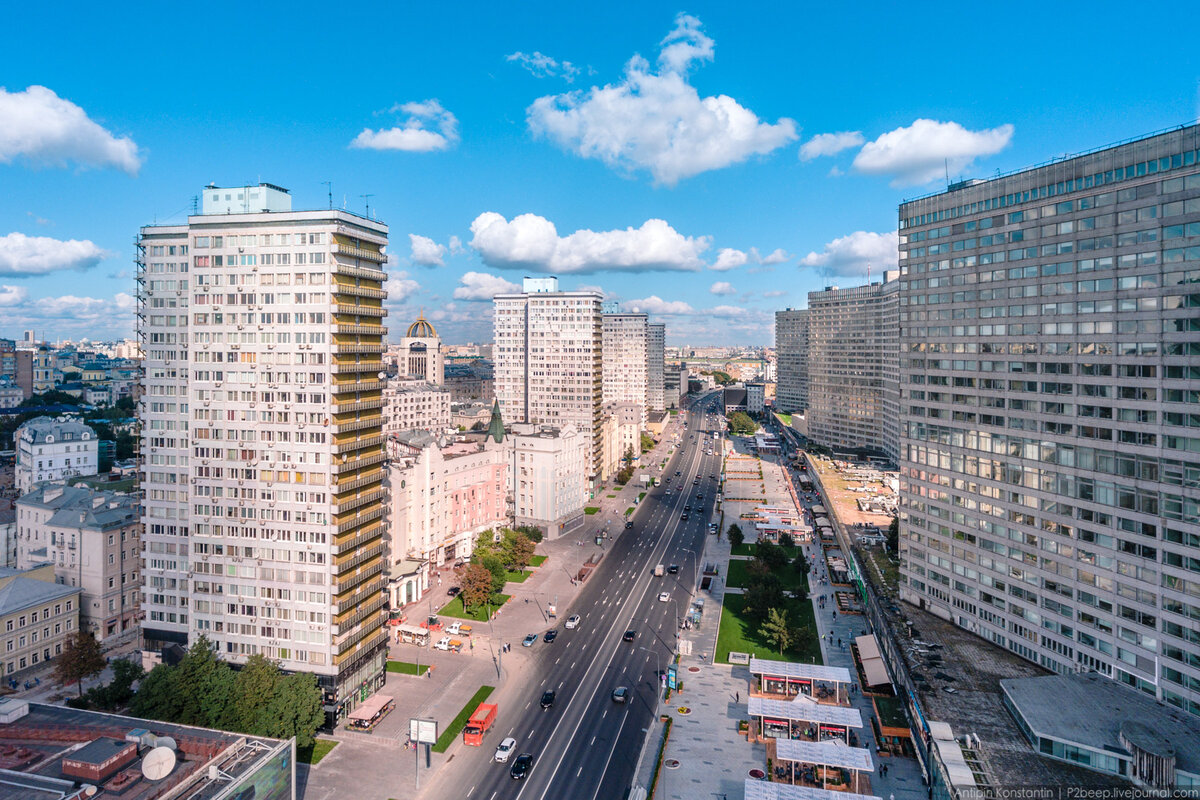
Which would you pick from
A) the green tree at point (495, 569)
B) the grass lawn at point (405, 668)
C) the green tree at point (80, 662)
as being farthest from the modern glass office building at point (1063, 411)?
the green tree at point (80, 662)

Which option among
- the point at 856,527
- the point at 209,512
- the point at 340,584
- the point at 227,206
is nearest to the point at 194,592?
the point at 209,512

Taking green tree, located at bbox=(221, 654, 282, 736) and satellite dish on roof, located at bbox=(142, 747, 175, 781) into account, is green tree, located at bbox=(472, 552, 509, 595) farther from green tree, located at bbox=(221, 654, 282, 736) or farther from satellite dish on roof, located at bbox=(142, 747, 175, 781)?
satellite dish on roof, located at bbox=(142, 747, 175, 781)

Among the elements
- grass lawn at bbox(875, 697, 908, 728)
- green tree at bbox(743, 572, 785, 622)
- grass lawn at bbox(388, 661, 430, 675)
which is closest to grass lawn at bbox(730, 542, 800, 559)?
green tree at bbox(743, 572, 785, 622)

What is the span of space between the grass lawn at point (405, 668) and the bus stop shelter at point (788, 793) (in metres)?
39.8

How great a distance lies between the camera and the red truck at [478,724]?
59009mm

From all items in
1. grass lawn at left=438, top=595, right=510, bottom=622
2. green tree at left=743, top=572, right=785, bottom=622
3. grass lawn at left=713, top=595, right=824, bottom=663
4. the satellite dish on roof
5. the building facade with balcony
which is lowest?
grass lawn at left=713, top=595, right=824, bottom=663

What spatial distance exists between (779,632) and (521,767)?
3371cm

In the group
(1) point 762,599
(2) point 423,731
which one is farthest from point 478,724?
(1) point 762,599

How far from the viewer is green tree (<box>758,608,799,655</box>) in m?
74.8

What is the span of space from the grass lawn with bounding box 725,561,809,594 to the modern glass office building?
24.6 metres

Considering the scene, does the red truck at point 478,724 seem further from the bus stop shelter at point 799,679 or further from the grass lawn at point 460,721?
the bus stop shelter at point 799,679

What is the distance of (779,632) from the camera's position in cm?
7494

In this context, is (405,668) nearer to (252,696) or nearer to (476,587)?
(476,587)

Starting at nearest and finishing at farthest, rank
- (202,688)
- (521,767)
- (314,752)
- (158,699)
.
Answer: (158,699) < (521,767) < (202,688) < (314,752)
